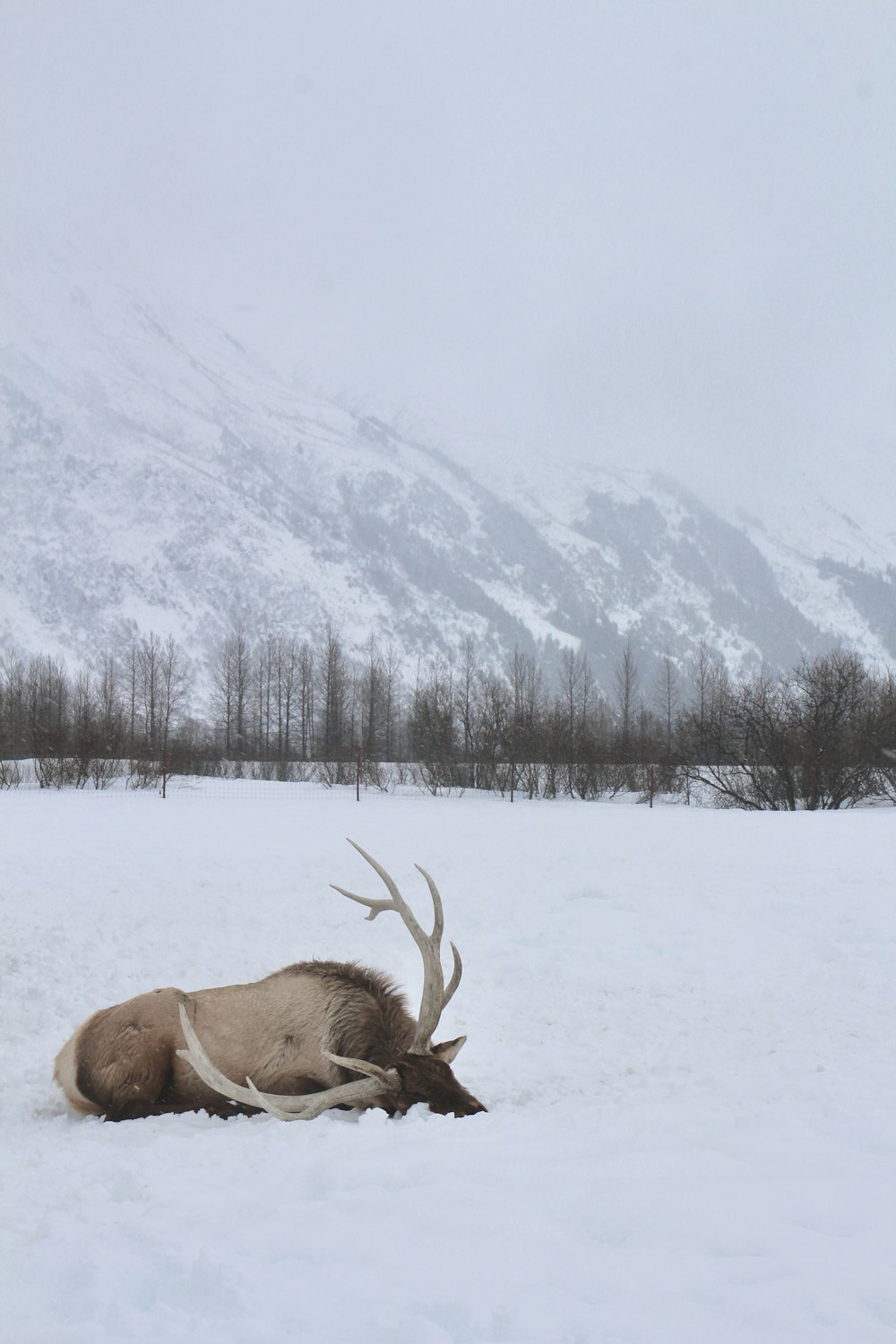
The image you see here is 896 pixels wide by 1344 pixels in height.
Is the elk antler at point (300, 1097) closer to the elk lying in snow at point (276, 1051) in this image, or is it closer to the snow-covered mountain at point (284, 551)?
the elk lying in snow at point (276, 1051)

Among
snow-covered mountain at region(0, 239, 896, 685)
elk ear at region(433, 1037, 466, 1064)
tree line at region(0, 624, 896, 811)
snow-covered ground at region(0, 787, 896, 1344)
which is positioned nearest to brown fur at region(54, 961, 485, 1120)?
elk ear at region(433, 1037, 466, 1064)

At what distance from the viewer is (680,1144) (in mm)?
3621

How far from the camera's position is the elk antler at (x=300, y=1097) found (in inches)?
159

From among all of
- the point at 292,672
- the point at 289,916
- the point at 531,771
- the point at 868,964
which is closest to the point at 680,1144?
the point at 868,964

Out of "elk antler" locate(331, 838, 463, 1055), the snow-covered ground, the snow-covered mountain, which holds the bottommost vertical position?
the snow-covered ground

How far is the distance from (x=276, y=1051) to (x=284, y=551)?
119 meters

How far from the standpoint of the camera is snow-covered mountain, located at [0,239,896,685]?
337ft

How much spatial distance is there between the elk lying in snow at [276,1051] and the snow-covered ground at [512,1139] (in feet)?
0.69

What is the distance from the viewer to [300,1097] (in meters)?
4.14

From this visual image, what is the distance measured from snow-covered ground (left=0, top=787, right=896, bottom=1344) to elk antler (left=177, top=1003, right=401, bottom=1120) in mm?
143

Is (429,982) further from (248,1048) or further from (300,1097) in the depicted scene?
(248,1048)

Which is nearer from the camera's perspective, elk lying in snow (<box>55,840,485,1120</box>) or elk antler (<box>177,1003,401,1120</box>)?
elk antler (<box>177,1003,401,1120</box>)

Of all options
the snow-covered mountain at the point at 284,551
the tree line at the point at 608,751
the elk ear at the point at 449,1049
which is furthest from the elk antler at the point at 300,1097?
the snow-covered mountain at the point at 284,551

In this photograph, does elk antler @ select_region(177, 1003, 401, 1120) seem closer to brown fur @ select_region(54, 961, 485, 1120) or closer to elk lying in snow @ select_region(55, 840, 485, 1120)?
elk lying in snow @ select_region(55, 840, 485, 1120)
